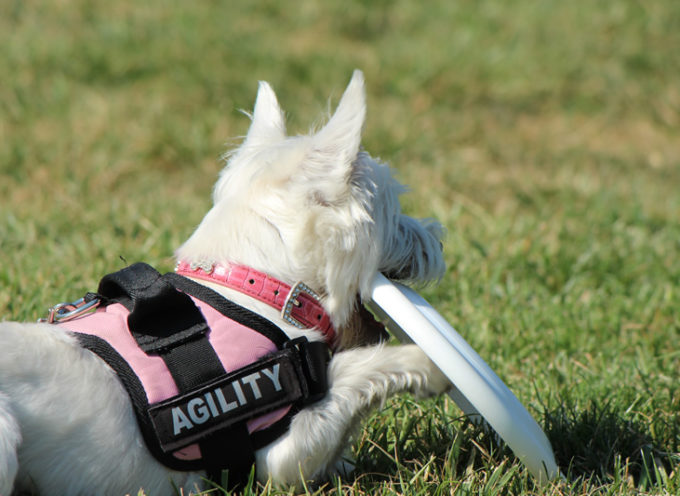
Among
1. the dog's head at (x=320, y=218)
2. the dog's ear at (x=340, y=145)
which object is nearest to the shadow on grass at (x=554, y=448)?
the dog's head at (x=320, y=218)

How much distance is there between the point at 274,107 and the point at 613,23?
7.04 meters

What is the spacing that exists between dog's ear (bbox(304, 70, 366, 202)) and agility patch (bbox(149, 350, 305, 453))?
1.66 ft

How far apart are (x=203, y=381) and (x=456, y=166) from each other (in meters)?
4.34

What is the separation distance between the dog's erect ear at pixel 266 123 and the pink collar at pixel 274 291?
1.75 ft

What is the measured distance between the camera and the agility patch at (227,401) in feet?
6.86

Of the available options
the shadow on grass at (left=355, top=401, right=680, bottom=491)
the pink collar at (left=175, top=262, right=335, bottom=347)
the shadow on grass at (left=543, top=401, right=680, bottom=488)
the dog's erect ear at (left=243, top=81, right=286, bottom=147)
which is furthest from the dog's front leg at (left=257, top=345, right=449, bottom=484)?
the dog's erect ear at (left=243, top=81, right=286, bottom=147)

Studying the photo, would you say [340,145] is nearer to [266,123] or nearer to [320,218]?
[320,218]

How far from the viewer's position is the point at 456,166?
617 centimetres

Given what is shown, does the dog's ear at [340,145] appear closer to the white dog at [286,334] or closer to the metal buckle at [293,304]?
the white dog at [286,334]

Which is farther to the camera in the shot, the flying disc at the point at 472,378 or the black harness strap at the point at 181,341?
the flying disc at the point at 472,378

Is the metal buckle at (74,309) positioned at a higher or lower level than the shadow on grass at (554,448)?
higher

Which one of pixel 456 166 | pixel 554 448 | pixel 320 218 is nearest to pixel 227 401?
pixel 320 218

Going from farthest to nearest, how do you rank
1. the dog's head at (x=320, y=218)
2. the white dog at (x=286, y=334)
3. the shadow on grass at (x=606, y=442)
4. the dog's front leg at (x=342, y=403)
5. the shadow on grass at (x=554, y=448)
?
1. the shadow on grass at (x=606, y=442)
2. the shadow on grass at (x=554, y=448)
3. the dog's head at (x=320, y=218)
4. the dog's front leg at (x=342, y=403)
5. the white dog at (x=286, y=334)

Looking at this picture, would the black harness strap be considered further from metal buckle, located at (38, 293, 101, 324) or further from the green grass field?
the green grass field
